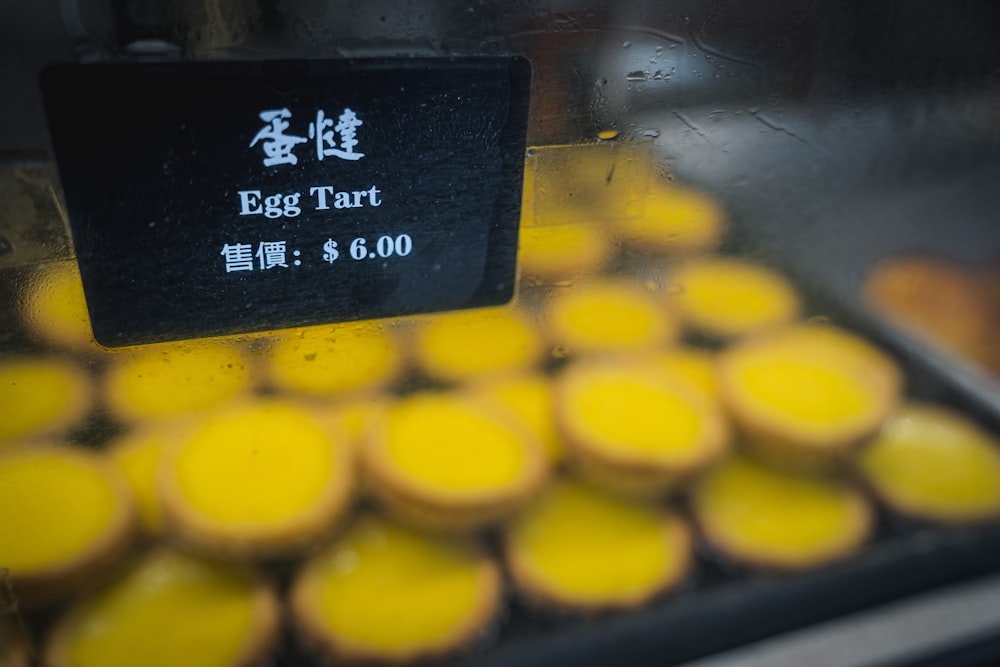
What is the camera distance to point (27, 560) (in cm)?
69

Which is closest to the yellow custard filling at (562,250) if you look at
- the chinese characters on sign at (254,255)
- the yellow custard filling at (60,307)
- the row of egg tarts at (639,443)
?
the row of egg tarts at (639,443)

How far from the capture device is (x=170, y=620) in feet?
2.41

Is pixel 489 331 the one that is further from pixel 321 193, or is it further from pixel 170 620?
pixel 170 620

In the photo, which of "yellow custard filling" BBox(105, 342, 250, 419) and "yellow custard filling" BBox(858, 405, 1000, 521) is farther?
"yellow custard filling" BBox(858, 405, 1000, 521)

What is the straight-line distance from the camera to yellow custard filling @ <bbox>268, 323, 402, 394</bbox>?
0.71 m

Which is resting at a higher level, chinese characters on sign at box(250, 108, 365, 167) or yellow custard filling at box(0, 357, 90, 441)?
chinese characters on sign at box(250, 108, 365, 167)

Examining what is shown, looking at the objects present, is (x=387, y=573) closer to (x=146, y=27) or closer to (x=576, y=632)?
(x=576, y=632)

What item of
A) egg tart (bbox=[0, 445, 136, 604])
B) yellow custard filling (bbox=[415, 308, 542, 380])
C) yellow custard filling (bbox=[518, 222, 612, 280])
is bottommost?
egg tart (bbox=[0, 445, 136, 604])

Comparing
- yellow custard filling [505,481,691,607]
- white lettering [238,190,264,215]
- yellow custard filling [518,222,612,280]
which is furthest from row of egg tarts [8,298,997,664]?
white lettering [238,190,264,215]

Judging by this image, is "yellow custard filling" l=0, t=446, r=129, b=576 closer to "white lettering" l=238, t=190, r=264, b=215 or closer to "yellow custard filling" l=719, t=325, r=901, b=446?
"white lettering" l=238, t=190, r=264, b=215

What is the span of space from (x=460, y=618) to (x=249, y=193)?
0.45 m

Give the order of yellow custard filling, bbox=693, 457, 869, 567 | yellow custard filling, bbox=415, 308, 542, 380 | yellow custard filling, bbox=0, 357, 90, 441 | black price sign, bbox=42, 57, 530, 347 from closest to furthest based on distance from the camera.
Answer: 1. black price sign, bbox=42, 57, 530, 347
2. yellow custard filling, bbox=0, 357, 90, 441
3. yellow custard filling, bbox=415, 308, 542, 380
4. yellow custard filling, bbox=693, 457, 869, 567

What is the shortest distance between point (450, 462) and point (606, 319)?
9.2 inches

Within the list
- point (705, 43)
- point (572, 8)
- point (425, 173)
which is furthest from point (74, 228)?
point (705, 43)
